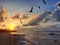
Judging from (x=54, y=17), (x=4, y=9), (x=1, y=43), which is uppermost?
(x=4, y=9)

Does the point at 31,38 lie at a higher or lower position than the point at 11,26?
lower

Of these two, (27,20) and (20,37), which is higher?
(27,20)

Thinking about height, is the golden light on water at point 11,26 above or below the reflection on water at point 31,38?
above

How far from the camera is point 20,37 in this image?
2250mm

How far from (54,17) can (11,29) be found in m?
0.61

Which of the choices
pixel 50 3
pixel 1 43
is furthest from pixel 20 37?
pixel 50 3

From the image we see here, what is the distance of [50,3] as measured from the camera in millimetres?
2258

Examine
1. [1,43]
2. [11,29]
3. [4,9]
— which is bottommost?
[1,43]

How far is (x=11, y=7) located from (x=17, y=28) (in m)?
0.31

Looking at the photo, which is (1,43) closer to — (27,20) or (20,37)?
(20,37)

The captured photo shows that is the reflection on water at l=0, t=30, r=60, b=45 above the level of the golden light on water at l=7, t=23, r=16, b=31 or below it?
below

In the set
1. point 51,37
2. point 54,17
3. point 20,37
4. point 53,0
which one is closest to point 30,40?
point 20,37

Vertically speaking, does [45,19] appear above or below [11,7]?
below

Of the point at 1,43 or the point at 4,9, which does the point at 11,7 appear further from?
the point at 1,43
